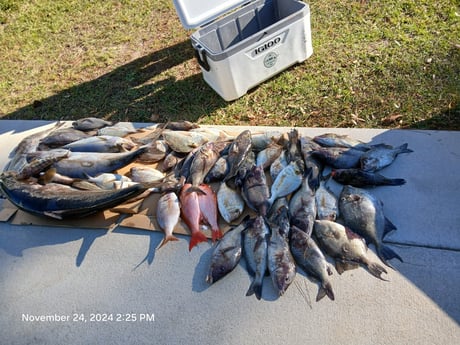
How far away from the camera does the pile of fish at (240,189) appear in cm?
216

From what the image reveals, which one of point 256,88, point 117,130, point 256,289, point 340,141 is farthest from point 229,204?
point 256,88

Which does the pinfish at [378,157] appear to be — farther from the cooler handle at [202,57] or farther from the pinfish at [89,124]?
the pinfish at [89,124]

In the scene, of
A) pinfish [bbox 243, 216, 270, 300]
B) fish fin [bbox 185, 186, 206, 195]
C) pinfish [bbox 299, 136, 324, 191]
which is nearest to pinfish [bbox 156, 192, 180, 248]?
fish fin [bbox 185, 186, 206, 195]

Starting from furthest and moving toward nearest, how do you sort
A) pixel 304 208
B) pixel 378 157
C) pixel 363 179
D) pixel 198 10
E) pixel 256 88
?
pixel 256 88
pixel 198 10
pixel 378 157
pixel 363 179
pixel 304 208

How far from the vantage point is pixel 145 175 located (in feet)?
9.13

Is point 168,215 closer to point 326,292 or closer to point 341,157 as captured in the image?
point 326,292

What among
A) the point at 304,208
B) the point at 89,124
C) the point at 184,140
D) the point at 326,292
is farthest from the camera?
the point at 89,124

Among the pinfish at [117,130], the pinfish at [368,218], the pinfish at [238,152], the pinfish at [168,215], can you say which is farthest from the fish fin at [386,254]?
the pinfish at [117,130]

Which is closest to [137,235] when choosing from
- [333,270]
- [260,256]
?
[260,256]

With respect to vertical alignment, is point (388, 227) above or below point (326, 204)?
below

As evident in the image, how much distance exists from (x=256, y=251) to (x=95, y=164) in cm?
145

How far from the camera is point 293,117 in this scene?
3584 millimetres

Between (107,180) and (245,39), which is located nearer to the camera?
(107,180)

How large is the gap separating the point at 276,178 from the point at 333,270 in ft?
2.30
